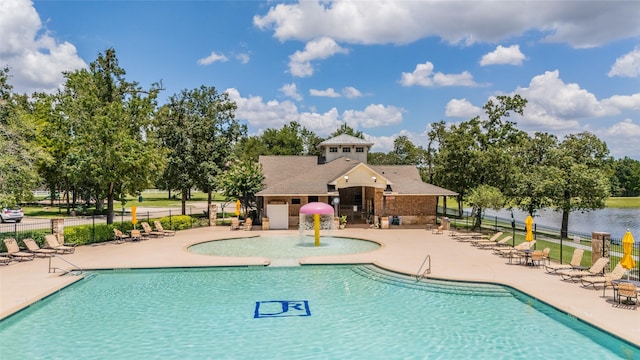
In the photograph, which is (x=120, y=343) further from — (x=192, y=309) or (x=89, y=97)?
(x=89, y=97)

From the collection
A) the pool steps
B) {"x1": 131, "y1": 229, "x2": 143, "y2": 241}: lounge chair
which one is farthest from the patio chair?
{"x1": 131, "y1": 229, "x2": 143, "y2": 241}: lounge chair

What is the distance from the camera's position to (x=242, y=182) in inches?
1380

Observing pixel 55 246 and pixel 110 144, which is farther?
pixel 110 144

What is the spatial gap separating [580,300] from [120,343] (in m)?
13.6

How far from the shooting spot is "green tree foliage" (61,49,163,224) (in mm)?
27391

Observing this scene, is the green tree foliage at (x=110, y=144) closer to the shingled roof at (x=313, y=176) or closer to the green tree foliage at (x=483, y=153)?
the shingled roof at (x=313, y=176)

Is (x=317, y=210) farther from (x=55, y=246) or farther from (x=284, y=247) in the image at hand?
(x=55, y=246)

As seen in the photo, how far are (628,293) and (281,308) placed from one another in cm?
1029

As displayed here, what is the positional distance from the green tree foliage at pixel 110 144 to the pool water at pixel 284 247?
729cm

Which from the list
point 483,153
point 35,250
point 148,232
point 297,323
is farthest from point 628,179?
point 35,250

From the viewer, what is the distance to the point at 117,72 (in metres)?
36.1

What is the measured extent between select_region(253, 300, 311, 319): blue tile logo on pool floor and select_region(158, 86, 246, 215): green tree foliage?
2591 cm

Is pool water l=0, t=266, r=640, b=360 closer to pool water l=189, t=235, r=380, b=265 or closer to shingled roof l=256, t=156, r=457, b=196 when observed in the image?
pool water l=189, t=235, r=380, b=265

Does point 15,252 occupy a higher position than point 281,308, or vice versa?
point 15,252
